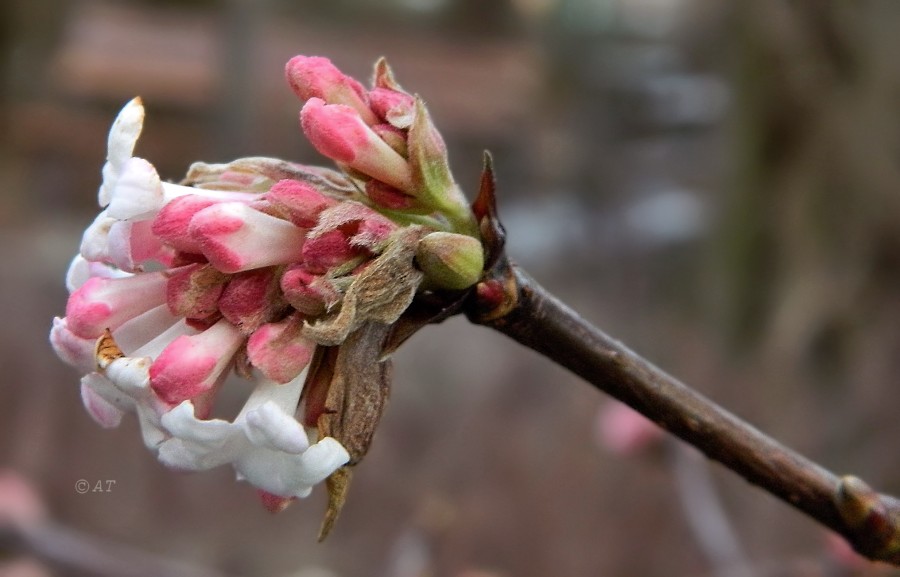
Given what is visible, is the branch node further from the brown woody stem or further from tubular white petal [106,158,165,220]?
tubular white petal [106,158,165,220]

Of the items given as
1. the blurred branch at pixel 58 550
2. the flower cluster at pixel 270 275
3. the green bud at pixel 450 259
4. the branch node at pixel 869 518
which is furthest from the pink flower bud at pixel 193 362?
the blurred branch at pixel 58 550

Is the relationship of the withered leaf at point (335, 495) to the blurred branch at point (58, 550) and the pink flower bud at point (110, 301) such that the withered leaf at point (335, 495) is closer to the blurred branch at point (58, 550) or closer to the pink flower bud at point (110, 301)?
the pink flower bud at point (110, 301)

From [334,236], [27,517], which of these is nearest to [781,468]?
[334,236]

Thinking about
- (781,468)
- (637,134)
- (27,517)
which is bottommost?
(637,134)

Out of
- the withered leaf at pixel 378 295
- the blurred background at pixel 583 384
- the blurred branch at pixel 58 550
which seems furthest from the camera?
the blurred background at pixel 583 384

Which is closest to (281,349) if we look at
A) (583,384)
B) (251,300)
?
(251,300)

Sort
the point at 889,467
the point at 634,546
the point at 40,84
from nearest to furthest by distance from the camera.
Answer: the point at 889,467
the point at 634,546
the point at 40,84

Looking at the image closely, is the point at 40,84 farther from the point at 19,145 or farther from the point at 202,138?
the point at 202,138
